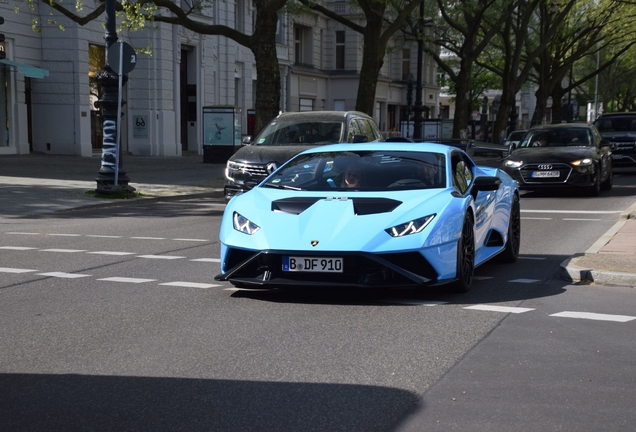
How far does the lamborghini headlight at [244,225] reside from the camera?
25.4 ft

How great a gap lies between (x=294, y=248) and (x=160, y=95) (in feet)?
109

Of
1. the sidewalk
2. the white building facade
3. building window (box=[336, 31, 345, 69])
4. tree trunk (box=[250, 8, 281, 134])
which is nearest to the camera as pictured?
the sidewalk

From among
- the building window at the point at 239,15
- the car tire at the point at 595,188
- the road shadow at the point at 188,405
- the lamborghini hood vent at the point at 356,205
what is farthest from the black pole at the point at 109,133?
the building window at the point at 239,15

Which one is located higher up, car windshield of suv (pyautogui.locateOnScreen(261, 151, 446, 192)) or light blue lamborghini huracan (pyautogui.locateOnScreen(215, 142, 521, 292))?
car windshield of suv (pyautogui.locateOnScreen(261, 151, 446, 192))

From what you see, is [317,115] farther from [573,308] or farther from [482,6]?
[482,6]

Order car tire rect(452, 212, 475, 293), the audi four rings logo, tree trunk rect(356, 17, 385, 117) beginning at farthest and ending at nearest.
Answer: tree trunk rect(356, 17, 385, 117), the audi four rings logo, car tire rect(452, 212, 475, 293)

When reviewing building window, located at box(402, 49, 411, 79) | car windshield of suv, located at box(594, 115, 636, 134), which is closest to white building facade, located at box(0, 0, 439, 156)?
car windshield of suv, located at box(594, 115, 636, 134)

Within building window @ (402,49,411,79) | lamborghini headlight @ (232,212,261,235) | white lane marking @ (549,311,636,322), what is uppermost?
building window @ (402,49,411,79)

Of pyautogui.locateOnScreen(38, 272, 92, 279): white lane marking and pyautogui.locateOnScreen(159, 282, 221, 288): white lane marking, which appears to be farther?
pyautogui.locateOnScreen(38, 272, 92, 279): white lane marking

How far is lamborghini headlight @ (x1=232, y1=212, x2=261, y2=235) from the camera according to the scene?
25.4ft

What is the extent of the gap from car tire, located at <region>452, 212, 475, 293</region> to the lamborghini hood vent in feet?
2.21

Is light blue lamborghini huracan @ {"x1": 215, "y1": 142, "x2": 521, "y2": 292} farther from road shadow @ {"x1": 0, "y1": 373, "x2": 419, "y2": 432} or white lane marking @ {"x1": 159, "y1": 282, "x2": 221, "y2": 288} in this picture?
road shadow @ {"x1": 0, "y1": 373, "x2": 419, "y2": 432}

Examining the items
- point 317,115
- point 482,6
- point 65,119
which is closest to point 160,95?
point 65,119

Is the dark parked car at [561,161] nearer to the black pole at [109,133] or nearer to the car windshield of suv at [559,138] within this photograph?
the car windshield of suv at [559,138]
